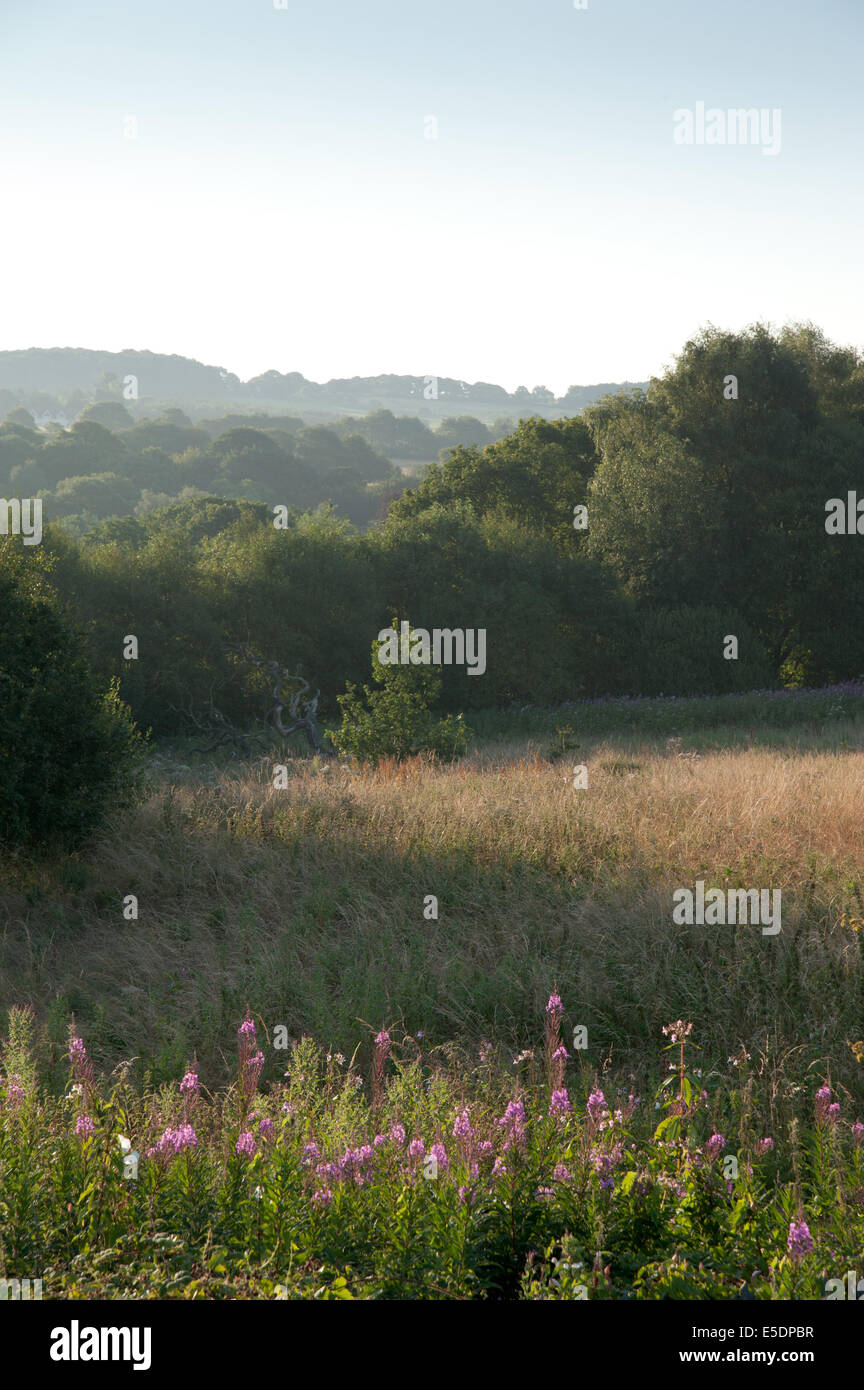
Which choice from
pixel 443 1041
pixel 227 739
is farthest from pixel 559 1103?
pixel 227 739

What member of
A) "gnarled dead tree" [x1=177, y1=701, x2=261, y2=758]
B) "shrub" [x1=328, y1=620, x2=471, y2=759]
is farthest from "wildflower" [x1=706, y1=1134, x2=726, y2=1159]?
"gnarled dead tree" [x1=177, y1=701, x2=261, y2=758]

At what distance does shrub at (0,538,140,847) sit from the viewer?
28.9 ft

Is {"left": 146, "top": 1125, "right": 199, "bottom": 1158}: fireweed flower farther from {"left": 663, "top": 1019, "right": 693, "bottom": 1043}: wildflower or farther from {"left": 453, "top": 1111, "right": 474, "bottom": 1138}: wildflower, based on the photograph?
{"left": 663, "top": 1019, "right": 693, "bottom": 1043}: wildflower

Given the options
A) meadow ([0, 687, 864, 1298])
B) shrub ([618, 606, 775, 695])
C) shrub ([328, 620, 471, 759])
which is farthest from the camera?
shrub ([618, 606, 775, 695])

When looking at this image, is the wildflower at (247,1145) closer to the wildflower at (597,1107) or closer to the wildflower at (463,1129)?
the wildflower at (463,1129)

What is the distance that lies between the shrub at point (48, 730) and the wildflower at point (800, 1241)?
7.45m

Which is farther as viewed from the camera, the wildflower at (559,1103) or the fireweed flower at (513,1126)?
the wildflower at (559,1103)

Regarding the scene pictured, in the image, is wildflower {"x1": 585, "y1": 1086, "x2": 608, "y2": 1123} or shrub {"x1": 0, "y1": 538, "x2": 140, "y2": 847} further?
shrub {"x1": 0, "y1": 538, "x2": 140, "y2": 847}

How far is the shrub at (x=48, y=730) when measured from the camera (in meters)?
8.80

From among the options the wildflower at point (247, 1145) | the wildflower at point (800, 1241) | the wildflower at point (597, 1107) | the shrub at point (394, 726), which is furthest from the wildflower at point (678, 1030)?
the shrub at point (394, 726)

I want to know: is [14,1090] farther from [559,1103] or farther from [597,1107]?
[597,1107]

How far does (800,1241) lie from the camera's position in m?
2.84

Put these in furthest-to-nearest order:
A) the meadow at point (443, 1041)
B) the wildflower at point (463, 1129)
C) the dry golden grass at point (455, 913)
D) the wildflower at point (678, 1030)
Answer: the dry golden grass at point (455, 913) → the wildflower at point (678, 1030) → the wildflower at point (463, 1129) → the meadow at point (443, 1041)
